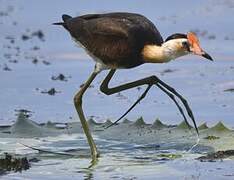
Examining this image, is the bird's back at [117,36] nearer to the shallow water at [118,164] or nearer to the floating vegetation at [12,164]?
the shallow water at [118,164]

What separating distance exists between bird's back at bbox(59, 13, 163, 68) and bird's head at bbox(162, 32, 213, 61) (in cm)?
18

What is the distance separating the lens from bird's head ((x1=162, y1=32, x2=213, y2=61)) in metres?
7.59

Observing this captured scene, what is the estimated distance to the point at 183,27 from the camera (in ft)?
46.0

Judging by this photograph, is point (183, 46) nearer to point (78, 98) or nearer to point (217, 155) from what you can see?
point (217, 155)

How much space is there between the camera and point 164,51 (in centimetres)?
780

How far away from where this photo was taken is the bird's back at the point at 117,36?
7.89 m

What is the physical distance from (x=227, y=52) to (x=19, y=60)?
7.99ft

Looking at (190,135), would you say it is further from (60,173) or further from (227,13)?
(227,13)

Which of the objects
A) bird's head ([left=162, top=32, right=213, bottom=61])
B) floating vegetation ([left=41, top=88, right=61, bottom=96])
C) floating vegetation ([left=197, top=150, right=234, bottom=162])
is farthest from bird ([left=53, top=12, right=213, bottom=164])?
floating vegetation ([left=41, top=88, right=61, bottom=96])

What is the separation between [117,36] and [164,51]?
398 millimetres

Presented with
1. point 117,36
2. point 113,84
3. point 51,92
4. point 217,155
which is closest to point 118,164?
point 217,155

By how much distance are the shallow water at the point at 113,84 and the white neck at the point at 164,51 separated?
677 mm

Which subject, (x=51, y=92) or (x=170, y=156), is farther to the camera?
(x=51, y=92)

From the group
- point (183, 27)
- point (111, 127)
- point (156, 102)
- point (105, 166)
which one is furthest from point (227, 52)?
point (105, 166)
